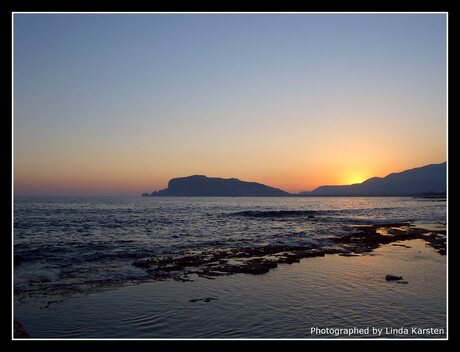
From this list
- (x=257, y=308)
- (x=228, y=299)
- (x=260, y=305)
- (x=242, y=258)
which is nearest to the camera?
(x=257, y=308)

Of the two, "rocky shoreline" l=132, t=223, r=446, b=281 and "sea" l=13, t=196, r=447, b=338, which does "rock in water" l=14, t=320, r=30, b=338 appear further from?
"rocky shoreline" l=132, t=223, r=446, b=281

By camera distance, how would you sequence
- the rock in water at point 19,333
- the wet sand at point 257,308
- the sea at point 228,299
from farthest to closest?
the sea at point 228,299 < the wet sand at point 257,308 < the rock in water at point 19,333

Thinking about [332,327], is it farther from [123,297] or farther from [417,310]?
[123,297]

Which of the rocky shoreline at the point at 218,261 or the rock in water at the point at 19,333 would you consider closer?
the rock in water at the point at 19,333

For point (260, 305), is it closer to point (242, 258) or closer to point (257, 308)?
point (257, 308)

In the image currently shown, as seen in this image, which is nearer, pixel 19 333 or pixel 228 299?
pixel 19 333

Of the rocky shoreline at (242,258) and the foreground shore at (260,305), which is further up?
the foreground shore at (260,305)

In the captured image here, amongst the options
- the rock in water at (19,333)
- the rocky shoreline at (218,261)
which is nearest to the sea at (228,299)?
the rocky shoreline at (218,261)

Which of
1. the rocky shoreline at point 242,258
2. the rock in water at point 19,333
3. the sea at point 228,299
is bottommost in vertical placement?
the rocky shoreline at point 242,258

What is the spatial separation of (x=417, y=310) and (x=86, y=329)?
10288 millimetres

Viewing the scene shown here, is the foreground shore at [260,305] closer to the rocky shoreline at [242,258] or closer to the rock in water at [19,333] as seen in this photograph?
the rocky shoreline at [242,258]

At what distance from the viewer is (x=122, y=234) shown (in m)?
36.2

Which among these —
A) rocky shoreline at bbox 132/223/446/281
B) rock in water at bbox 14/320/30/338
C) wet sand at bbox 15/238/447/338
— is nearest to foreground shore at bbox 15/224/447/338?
wet sand at bbox 15/238/447/338

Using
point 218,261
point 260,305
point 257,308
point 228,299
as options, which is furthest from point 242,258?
point 257,308
